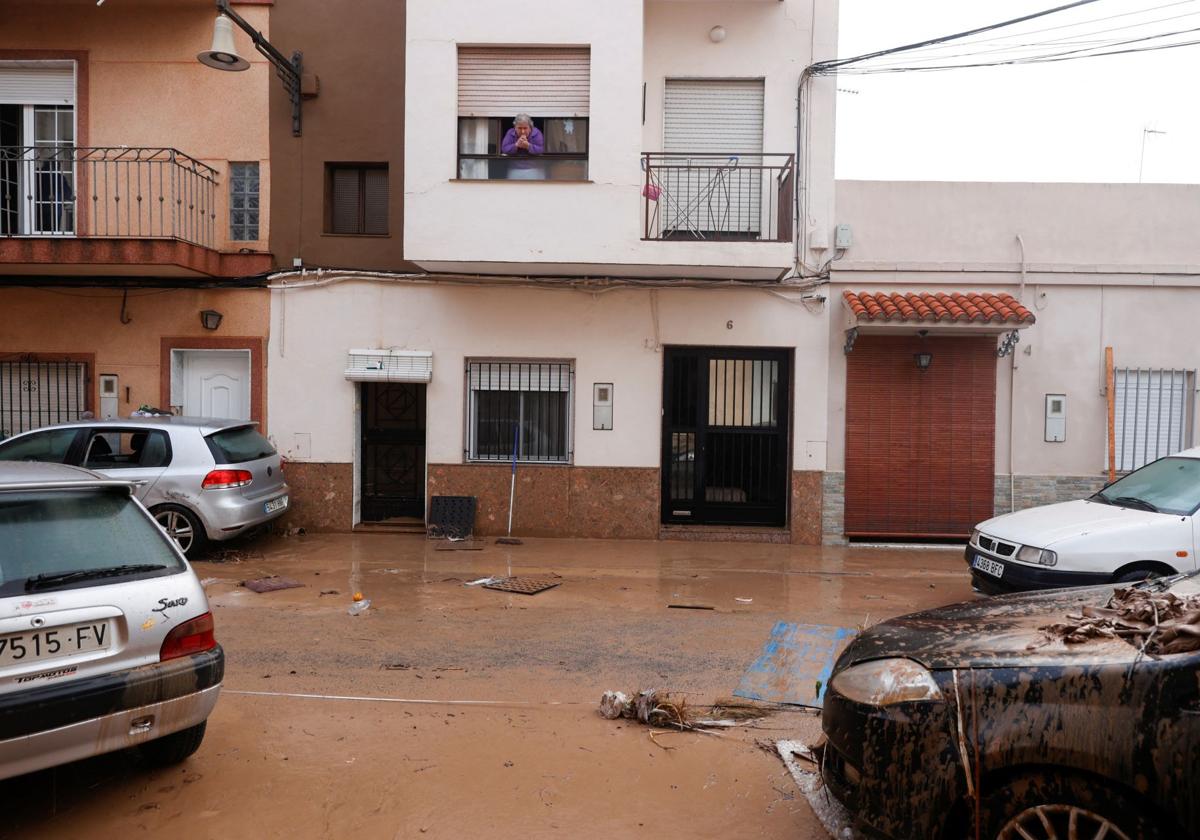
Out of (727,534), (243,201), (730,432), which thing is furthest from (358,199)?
(727,534)

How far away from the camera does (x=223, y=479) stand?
853 cm

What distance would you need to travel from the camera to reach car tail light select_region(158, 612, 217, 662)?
11.2 feet

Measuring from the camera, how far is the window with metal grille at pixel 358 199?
35.4 feet

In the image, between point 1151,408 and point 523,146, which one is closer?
point 523,146

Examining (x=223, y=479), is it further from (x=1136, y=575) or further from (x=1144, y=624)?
(x=1136, y=575)

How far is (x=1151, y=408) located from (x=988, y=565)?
216 inches

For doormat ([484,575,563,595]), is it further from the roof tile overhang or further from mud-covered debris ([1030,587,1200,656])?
mud-covered debris ([1030,587,1200,656])

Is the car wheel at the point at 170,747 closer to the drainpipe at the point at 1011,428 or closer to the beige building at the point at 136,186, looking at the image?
the beige building at the point at 136,186

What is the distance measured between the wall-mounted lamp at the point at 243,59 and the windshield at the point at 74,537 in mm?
6721

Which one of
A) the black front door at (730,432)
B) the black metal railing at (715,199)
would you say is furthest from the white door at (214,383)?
the black metal railing at (715,199)

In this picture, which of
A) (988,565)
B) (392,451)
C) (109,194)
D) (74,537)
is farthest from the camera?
(392,451)

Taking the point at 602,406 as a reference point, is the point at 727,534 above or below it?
below

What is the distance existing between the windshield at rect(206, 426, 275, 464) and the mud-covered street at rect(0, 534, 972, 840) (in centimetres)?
118

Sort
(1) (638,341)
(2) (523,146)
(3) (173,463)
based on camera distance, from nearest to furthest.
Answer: (3) (173,463), (2) (523,146), (1) (638,341)
